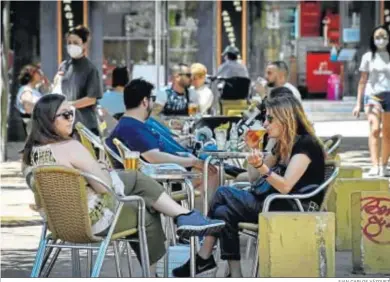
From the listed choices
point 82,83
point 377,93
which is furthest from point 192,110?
point 82,83

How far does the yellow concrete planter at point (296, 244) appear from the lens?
804 cm

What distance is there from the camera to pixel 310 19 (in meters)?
27.2

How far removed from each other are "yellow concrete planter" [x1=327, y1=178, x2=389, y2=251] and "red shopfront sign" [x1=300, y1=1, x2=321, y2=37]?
55.5ft

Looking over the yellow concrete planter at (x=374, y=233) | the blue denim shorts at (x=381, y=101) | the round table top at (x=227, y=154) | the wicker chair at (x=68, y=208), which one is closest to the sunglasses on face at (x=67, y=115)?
the wicker chair at (x=68, y=208)

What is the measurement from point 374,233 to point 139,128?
1891 millimetres

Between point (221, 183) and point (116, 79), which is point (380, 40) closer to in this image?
point (116, 79)

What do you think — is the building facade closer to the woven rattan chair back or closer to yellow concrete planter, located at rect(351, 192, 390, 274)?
yellow concrete planter, located at rect(351, 192, 390, 274)

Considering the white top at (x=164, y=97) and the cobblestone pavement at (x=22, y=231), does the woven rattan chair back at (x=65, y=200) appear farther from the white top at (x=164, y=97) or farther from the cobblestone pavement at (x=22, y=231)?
the white top at (x=164, y=97)

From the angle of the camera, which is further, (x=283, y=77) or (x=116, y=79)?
(x=116, y=79)

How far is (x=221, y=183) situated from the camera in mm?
10062

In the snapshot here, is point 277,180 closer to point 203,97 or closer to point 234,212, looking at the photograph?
point 234,212

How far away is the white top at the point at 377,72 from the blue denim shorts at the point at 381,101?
0.05m

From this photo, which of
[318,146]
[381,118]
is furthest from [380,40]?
[318,146]

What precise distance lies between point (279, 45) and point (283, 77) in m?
14.2
